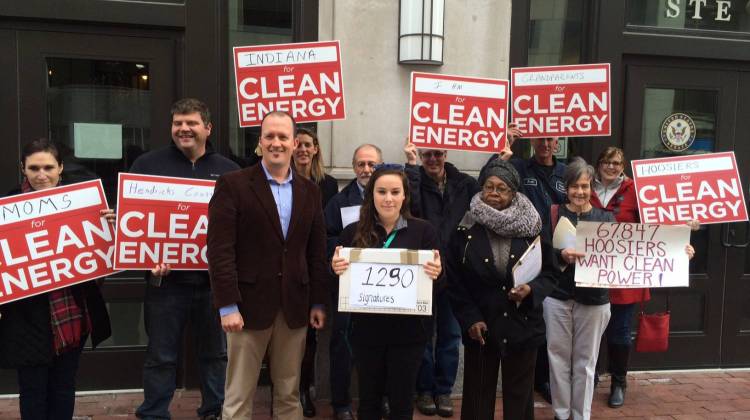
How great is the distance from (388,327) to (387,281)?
0.27 meters

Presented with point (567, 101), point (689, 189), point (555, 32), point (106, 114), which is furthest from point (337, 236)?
point (555, 32)

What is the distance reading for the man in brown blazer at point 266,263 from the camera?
3084mm

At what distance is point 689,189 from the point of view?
168 inches

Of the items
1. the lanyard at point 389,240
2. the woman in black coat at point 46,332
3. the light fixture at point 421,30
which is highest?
the light fixture at point 421,30

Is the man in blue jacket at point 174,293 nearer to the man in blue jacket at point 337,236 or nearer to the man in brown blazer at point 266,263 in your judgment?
the man in brown blazer at point 266,263

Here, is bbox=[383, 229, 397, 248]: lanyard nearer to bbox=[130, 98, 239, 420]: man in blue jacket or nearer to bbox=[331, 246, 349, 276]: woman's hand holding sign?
bbox=[331, 246, 349, 276]: woman's hand holding sign

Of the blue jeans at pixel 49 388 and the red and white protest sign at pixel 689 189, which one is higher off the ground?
the red and white protest sign at pixel 689 189

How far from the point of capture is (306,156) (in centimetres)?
421

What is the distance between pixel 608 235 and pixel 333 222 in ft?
6.07

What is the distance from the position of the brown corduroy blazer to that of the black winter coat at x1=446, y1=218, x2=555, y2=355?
0.91 m

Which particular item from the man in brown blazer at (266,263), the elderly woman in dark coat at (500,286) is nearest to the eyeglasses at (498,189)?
the elderly woman in dark coat at (500,286)

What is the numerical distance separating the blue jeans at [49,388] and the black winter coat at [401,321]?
164 cm

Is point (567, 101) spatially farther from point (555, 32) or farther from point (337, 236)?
point (337, 236)

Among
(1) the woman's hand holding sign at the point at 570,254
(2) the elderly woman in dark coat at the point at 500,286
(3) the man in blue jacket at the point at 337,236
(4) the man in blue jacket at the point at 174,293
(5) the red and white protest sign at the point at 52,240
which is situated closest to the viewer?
(5) the red and white protest sign at the point at 52,240
